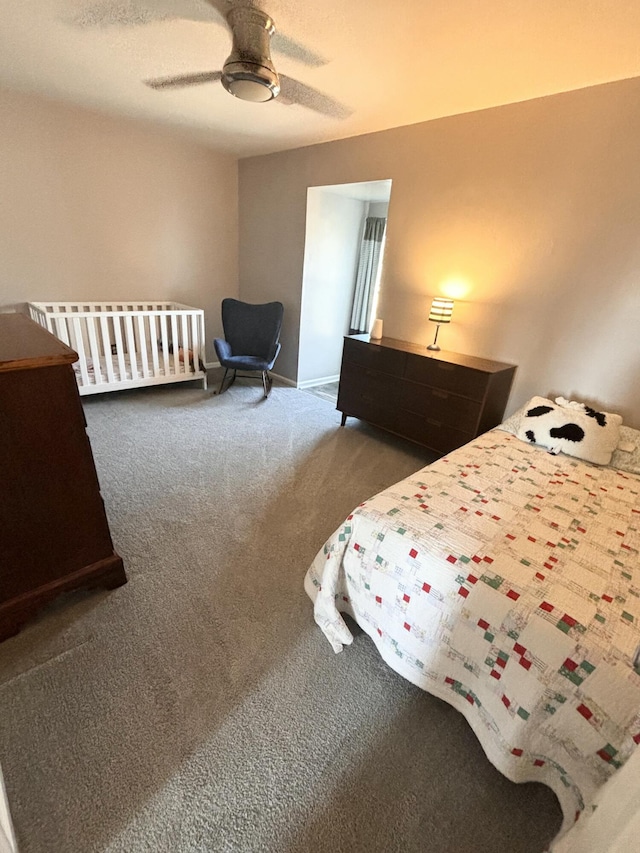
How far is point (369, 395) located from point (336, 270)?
6.26ft

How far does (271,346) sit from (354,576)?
9.82 ft

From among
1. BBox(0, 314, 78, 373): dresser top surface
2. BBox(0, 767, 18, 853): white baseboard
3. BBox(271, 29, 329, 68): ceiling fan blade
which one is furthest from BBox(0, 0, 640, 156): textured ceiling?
BBox(0, 767, 18, 853): white baseboard

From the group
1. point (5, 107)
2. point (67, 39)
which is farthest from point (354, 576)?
point (5, 107)

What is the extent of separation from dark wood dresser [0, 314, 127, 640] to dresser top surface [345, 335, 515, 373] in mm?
2230

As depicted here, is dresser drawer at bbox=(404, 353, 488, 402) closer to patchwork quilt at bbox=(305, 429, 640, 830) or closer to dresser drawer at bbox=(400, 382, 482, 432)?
dresser drawer at bbox=(400, 382, 482, 432)

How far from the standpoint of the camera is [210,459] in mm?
2750

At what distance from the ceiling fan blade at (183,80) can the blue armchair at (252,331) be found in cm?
185

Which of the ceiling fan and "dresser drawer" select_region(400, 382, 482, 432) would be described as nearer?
the ceiling fan

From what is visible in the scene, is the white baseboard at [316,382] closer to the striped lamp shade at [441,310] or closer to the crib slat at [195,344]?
the crib slat at [195,344]

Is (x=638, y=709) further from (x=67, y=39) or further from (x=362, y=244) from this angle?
(x=362, y=244)

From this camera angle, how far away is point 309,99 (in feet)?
8.29

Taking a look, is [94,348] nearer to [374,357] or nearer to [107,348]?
[107,348]

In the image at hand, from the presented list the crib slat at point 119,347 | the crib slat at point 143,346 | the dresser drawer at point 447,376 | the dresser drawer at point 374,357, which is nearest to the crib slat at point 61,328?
the crib slat at point 119,347

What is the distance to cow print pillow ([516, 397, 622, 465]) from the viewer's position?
6.87 feet
